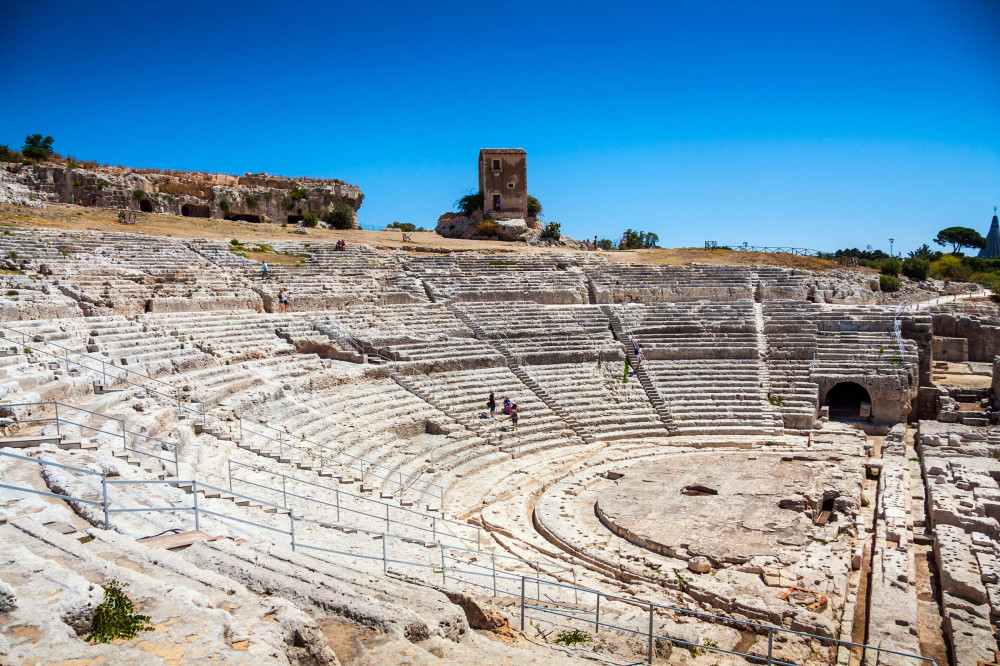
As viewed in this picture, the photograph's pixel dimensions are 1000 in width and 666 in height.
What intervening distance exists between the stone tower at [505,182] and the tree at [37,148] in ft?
71.3

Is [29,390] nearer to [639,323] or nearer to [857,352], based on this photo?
[639,323]

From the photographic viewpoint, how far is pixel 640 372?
65.7ft

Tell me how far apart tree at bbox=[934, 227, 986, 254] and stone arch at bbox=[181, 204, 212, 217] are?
55.0 metres

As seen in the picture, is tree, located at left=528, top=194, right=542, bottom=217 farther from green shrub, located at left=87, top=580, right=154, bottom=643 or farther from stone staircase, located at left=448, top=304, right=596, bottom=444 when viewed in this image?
green shrub, located at left=87, top=580, right=154, bottom=643

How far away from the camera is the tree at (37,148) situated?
30.3 m

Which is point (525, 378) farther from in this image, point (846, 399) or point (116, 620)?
point (116, 620)

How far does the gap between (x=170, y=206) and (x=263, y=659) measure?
32170 millimetres

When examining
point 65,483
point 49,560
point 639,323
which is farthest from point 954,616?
point 639,323

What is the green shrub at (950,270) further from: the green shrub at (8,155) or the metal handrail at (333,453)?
the green shrub at (8,155)

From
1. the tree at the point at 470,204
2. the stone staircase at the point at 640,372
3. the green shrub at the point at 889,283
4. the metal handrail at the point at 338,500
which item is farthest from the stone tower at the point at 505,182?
the metal handrail at the point at 338,500

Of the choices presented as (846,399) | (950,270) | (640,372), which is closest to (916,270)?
(950,270)

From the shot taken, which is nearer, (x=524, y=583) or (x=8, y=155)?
(x=524, y=583)

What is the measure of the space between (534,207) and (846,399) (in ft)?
71.1

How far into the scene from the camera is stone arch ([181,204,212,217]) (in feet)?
106
